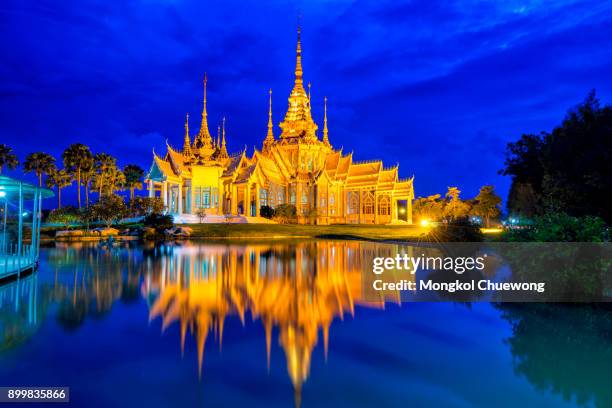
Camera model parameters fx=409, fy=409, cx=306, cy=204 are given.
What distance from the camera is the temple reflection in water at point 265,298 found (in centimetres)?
627

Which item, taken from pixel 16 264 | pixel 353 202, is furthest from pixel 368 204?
pixel 16 264

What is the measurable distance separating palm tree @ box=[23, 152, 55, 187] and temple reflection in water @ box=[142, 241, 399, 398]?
130 feet

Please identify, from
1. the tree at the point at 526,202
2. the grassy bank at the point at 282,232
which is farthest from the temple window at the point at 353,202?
the tree at the point at 526,202

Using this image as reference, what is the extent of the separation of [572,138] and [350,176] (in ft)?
147

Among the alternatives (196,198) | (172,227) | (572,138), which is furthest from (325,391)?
(196,198)

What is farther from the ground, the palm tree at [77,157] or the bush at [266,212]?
the palm tree at [77,157]

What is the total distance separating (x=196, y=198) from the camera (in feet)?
151

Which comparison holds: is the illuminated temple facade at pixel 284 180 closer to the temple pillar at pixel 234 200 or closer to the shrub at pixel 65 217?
the temple pillar at pixel 234 200

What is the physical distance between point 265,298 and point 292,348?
322 cm

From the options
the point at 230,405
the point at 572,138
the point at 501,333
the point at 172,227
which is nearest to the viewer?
the point at 230,405

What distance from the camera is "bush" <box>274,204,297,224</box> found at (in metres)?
46.5

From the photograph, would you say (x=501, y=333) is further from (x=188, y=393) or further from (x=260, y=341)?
(x=188, y=393)

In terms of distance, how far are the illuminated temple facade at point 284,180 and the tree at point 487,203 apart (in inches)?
393

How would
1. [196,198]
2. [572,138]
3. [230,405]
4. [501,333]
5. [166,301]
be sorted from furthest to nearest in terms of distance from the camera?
[196,198] → [572,138] → [166,301] → [501,333] → [230,405]
